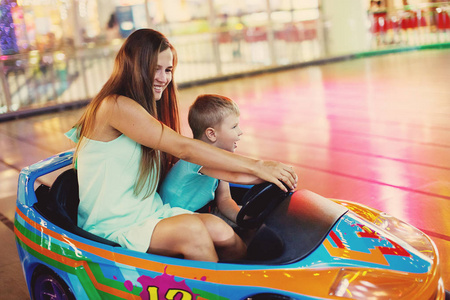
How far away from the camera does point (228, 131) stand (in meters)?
1.49

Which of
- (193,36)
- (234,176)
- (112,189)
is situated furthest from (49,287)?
(193,36)

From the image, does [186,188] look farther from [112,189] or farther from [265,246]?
[265,246]

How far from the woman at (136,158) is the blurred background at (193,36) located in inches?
198

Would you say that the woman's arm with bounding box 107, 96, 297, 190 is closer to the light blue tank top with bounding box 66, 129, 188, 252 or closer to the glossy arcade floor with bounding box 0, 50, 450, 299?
the light blue tank top with bounding box 66, 129, 188, 252

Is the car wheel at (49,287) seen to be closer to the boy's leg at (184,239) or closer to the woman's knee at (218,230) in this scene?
the boy's leg at (184,239)

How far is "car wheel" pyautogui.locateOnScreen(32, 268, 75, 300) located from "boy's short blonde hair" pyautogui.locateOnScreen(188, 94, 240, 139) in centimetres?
53

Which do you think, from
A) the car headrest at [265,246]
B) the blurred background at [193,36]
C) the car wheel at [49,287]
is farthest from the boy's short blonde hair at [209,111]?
the blurred background at [193,36]

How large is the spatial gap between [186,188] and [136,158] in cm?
17

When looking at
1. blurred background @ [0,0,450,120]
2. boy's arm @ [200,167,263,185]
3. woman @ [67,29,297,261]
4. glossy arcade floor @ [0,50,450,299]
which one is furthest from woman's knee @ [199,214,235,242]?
blurred background @ [0,0,450,120]

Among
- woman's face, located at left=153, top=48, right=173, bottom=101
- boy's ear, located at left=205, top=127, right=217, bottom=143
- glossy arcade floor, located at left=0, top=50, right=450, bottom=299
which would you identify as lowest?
glossy arcade floor, located at left=0, top=50, right=450, bottom=299

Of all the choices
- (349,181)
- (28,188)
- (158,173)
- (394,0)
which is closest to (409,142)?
(349,181)

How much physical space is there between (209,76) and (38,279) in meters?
6.38

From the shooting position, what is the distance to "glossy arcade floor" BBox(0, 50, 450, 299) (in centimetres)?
221

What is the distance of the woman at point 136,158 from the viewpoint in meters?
1.35
